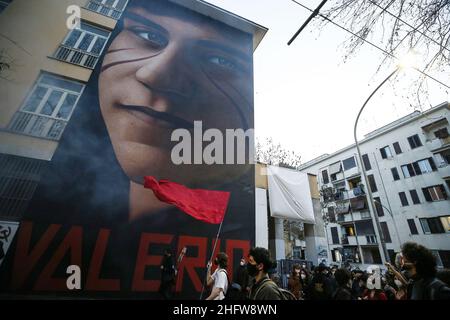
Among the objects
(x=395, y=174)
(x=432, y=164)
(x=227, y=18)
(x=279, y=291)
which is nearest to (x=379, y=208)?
(x=395, y=174)

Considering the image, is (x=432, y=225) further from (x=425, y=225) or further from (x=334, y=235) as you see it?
(x=334, y=235)

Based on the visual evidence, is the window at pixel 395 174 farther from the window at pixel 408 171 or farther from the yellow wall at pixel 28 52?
the yellow wall at pixel 28 52

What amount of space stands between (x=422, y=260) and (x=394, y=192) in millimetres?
32038

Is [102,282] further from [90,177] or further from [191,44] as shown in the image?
[191,44]

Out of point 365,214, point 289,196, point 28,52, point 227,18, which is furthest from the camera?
point 365,214

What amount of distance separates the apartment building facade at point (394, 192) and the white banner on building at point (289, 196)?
11.5m

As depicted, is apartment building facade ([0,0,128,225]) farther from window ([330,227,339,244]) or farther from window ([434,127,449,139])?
window ([330,227,339,244])

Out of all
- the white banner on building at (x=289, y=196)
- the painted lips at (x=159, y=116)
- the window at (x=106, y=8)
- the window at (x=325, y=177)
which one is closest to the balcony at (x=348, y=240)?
the window at (x=325, y=177)

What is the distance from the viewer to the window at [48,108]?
7.58 meters

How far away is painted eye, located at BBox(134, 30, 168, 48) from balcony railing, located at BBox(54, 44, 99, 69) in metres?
2.31

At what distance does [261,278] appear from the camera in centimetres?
262
